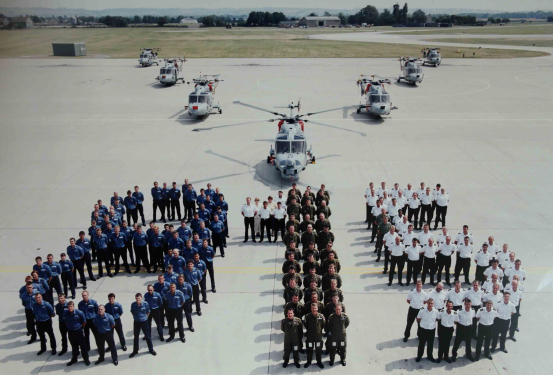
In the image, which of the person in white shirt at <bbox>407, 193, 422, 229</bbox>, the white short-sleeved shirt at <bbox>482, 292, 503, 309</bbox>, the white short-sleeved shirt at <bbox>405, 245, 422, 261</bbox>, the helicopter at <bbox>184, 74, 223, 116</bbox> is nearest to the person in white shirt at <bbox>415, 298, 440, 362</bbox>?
the white short-sleeved shirt at <bbox>482, 292, 503, 309</bbox>

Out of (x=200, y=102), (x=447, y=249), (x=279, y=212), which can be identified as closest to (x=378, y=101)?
(x=200, y=102)

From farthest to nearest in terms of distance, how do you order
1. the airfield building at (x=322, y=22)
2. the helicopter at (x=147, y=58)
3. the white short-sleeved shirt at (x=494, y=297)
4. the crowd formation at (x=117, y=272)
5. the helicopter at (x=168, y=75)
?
the airfield building at (x=322, y=22)
the helicopter at (x=147, y=58)
the helicopter at (x=168, y=75)
the white short-sleeved shirt at (x=494, y=297)
the crowd formation at (x=117, y=272)

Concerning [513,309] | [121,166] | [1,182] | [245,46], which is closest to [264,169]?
[121,166]

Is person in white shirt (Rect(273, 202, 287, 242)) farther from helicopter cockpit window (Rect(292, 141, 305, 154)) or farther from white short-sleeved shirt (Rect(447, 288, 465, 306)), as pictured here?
white short-sleeved shirt (Rect(447, 288, 465, 306))

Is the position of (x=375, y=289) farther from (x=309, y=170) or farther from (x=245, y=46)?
(x=245, y=46)

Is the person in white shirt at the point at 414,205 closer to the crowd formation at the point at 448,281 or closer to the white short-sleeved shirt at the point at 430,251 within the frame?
the crowd formation at the point at 448,281

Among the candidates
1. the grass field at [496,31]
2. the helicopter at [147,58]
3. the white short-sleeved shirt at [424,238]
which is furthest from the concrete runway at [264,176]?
the grass field at [496,31]

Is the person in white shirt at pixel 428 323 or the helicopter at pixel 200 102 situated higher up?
the helicopter at pixel 200 102

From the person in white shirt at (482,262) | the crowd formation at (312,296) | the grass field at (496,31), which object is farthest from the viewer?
the grass field at (496,31)
